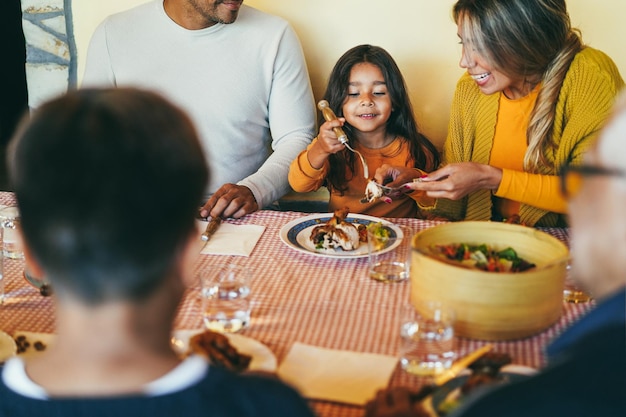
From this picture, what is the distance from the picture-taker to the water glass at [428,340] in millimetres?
1289

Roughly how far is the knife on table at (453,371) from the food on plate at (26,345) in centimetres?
71

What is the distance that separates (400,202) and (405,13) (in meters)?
0.78

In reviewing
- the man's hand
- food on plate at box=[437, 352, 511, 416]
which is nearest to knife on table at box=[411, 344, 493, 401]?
food on plate at box=[437, 352, 511, 416]

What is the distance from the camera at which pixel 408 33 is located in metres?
2.92

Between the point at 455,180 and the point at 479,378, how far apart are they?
1026 mm

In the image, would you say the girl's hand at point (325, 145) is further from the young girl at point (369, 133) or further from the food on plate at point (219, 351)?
the food on plate at point (219, 351)

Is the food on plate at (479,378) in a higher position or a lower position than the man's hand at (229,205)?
higher

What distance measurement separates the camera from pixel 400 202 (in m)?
2.73

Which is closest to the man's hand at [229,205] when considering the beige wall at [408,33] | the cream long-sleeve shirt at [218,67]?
the cream long-sleeve shirt at [218,67]

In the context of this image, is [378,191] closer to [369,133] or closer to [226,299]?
[369,133]

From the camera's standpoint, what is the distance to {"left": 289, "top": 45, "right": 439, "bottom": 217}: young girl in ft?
8.80

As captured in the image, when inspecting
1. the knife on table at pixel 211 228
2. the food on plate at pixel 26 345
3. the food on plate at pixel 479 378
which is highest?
the food on plate at pixel 479 378

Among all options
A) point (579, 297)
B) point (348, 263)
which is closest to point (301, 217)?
point (348, 263)

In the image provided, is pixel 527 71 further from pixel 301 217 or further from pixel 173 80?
pixel 173 80
